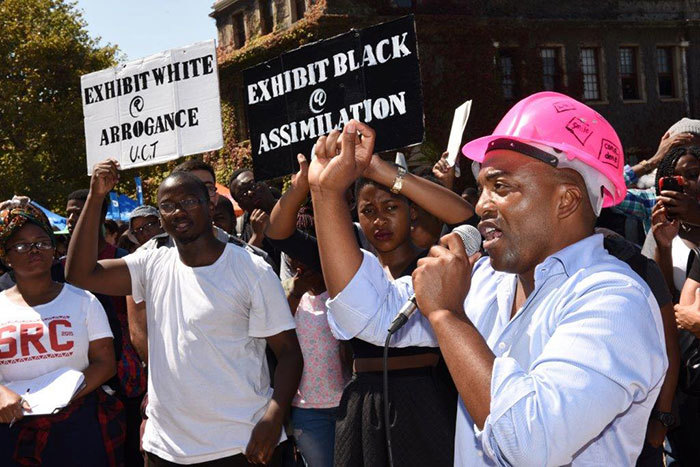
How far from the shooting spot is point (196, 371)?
166 inches

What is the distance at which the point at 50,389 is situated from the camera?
4.66 meters

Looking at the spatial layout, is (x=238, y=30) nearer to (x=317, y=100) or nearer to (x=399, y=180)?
(x=317, y=100)

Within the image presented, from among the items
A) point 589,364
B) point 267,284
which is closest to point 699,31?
point 267,284

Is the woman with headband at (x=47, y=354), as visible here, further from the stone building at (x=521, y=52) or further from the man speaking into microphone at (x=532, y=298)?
the stone building at (x=521, y=52)

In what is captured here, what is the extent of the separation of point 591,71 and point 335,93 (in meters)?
25.8

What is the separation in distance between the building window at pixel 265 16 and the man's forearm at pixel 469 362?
1115 inches

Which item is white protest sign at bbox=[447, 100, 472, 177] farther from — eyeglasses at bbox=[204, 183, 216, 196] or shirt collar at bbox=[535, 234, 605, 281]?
shirt collar at bbox=[535, 234, 605, 281]

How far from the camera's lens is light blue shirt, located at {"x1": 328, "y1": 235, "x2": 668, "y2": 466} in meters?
1.82

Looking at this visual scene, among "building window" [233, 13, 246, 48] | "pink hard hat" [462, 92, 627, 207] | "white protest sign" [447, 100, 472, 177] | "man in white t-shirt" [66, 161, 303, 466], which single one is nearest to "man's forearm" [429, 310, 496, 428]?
"pink hard hat" [462, 92, 627, 207]

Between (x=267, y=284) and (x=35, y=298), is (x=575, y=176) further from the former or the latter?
(x=35, y=298)

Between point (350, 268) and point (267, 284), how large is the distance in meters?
1.87

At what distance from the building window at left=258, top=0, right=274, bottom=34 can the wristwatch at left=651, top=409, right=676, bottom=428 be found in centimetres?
2631

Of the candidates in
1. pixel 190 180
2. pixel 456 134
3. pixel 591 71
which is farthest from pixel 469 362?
pixel 591 71

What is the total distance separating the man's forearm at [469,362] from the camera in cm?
191
